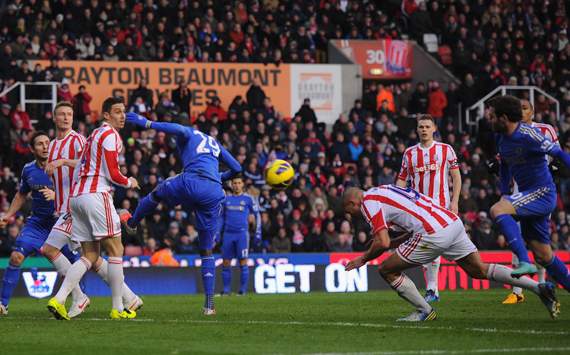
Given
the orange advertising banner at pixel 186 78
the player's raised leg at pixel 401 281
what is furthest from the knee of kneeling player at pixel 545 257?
the orange advertising banner at pixel 186 78

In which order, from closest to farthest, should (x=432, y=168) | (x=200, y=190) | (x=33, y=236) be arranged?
(x=200, y=190) → (x=33, y=236) → (x=432, y=168)

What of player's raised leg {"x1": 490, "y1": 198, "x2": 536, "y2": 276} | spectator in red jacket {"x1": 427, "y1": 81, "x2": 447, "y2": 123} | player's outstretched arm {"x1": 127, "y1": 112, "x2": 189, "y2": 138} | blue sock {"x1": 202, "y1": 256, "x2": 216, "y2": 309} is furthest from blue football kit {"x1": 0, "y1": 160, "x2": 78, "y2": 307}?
spectator in red jacket {"x1": 427, "y1": 81, "x2": 447, "y2": 123}

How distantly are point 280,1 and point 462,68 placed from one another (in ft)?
20.4

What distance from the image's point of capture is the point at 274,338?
10977 mm

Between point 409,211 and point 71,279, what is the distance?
3.89 meters

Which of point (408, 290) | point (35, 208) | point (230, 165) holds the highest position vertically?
point (230, 165)

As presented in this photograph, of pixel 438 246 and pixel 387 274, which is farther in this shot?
A: pixel 387 274

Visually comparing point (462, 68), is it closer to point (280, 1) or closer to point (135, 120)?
point (280, 1)

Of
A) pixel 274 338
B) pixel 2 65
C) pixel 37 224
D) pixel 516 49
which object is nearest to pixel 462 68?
pixel 516 49

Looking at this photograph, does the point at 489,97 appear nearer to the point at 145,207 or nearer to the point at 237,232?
the point at 237,232

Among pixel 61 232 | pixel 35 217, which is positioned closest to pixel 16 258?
pixel 35 217

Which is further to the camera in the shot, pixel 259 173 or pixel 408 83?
pixel 408 83

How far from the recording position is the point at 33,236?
1558 cm

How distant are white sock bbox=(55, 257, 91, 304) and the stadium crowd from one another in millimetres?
11984
